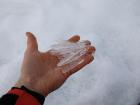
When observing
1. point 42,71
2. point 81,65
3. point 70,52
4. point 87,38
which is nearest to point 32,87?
point 42,71

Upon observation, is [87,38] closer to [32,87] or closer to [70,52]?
[70,52]

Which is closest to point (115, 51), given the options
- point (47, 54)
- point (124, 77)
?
point (124, 77)

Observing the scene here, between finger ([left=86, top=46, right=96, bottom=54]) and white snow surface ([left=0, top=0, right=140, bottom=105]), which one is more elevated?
finger ([left=86, top=46, right=96, bottom=54])

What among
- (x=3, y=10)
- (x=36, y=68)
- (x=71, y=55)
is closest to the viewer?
(x=36, y=68)

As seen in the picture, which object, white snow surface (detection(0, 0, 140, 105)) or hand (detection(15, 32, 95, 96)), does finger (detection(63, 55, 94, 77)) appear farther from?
white snow surface (detection(0, 0, 140, 105))

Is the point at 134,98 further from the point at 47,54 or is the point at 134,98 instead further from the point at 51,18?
the point at 51,18

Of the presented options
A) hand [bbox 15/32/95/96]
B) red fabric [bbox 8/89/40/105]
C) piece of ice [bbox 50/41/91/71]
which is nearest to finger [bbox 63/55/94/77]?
hand [bbox 15/32/95/96]

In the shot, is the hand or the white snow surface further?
the white snow surface
